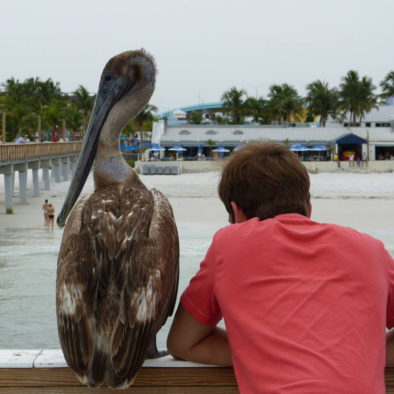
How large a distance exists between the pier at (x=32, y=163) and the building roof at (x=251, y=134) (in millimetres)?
8702

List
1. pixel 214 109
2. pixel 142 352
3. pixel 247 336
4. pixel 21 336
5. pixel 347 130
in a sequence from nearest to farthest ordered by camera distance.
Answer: pixel 247 336 < pixel 142 352 < pixel 21 336 < pixel 347 130 < pixel 214 109

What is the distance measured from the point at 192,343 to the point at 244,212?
0.41 metres

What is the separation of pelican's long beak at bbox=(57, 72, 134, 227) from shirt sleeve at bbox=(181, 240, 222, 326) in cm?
103

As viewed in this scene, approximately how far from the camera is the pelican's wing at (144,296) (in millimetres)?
1848

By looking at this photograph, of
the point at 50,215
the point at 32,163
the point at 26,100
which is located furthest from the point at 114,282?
the point at 26,100

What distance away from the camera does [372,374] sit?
1502mm

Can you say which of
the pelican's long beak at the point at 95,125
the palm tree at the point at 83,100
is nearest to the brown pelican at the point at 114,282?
the pelican's long beak at the point at 95,125

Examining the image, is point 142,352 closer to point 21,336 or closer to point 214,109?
point 21,336

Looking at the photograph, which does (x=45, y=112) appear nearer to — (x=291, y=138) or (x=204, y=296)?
(x=291, y=138)

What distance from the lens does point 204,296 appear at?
1816mm

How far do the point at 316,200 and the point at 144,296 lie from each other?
30.8 meters

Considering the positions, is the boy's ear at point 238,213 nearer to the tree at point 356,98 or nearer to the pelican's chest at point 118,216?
the pelican's chest at point 118,216

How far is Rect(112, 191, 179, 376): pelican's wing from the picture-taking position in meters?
1.85

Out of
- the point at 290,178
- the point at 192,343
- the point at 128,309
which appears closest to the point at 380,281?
the point at 290,178
